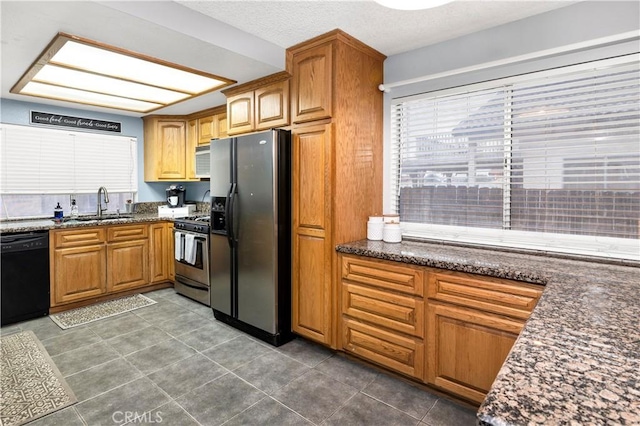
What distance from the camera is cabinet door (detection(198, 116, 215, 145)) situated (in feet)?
14.6

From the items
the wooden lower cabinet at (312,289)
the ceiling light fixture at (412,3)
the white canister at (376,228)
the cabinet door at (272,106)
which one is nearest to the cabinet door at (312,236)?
the wooden lower cabinet at (312,289)

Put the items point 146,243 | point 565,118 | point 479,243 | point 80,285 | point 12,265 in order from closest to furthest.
Result: point 565,118 < point 479,243 < point 12,265 < point 80,285 < point 146,243

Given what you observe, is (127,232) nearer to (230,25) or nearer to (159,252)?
(159,252)

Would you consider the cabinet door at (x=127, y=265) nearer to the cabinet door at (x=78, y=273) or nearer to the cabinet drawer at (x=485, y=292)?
the cabinet door at (x=78, y=273)

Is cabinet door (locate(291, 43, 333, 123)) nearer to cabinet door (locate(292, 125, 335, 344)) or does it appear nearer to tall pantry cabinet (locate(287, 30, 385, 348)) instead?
tall pantry cabinet (locate(287, 30, 385, 348))

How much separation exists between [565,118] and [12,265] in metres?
4.83

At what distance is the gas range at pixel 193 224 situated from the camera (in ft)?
12.3

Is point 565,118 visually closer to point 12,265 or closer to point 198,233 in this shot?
point 198,233

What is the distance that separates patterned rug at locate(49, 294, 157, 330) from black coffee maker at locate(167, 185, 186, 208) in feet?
4.23

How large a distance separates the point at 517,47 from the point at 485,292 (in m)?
1.72

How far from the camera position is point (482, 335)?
200 cm

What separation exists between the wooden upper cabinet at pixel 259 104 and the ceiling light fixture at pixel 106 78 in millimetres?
183

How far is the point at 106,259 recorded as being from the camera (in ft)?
13.0

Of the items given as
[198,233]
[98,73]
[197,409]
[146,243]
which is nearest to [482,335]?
[197,409]
